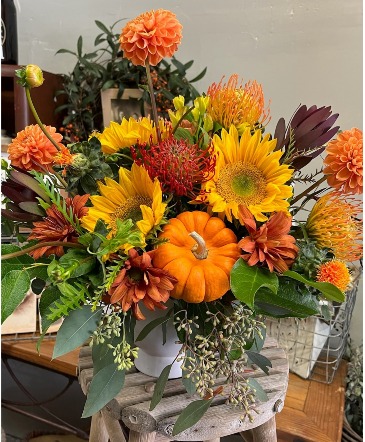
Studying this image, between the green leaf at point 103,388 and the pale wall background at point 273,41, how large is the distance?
2.94ft

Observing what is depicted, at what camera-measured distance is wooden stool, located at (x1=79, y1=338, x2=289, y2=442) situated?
59 centimetres

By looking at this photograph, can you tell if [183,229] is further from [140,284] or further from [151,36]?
[151,36]

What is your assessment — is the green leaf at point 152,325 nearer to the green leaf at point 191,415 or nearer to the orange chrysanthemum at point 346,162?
the green leaf at point 191,415

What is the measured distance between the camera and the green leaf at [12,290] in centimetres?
50

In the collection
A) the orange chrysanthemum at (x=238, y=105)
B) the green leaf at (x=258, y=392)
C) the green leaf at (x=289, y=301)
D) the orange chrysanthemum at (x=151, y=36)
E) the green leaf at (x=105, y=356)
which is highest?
the orange chrysanthemum at (x=151, y=36)

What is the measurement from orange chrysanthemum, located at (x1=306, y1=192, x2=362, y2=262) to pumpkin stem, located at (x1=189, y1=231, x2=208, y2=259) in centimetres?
13

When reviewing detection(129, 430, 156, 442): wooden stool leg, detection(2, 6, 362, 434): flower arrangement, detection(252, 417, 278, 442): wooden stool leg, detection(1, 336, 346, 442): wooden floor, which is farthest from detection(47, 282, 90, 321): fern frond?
detection(1, 336, 346, 442): wooden floor

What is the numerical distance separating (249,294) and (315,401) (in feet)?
2.30

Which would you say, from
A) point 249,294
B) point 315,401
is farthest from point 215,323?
point 315,401

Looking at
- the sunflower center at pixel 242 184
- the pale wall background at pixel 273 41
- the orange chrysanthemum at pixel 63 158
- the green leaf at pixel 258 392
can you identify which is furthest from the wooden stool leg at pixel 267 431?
the pale wall background at pixel 273 41

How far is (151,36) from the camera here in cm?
56

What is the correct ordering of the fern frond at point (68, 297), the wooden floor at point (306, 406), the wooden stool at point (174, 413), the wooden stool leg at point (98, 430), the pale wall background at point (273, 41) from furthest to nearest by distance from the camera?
the pale wall background at point (273, 41)
the wooden floor at point (306, 406)
the wooden stool leg at point (98, 430)
the wooden stool at point (174, 413)
the fern frond at point (68, 297)

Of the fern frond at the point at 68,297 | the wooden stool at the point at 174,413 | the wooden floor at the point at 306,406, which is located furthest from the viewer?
the wooden floor at the point at 306,406

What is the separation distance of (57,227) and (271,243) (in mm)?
240
